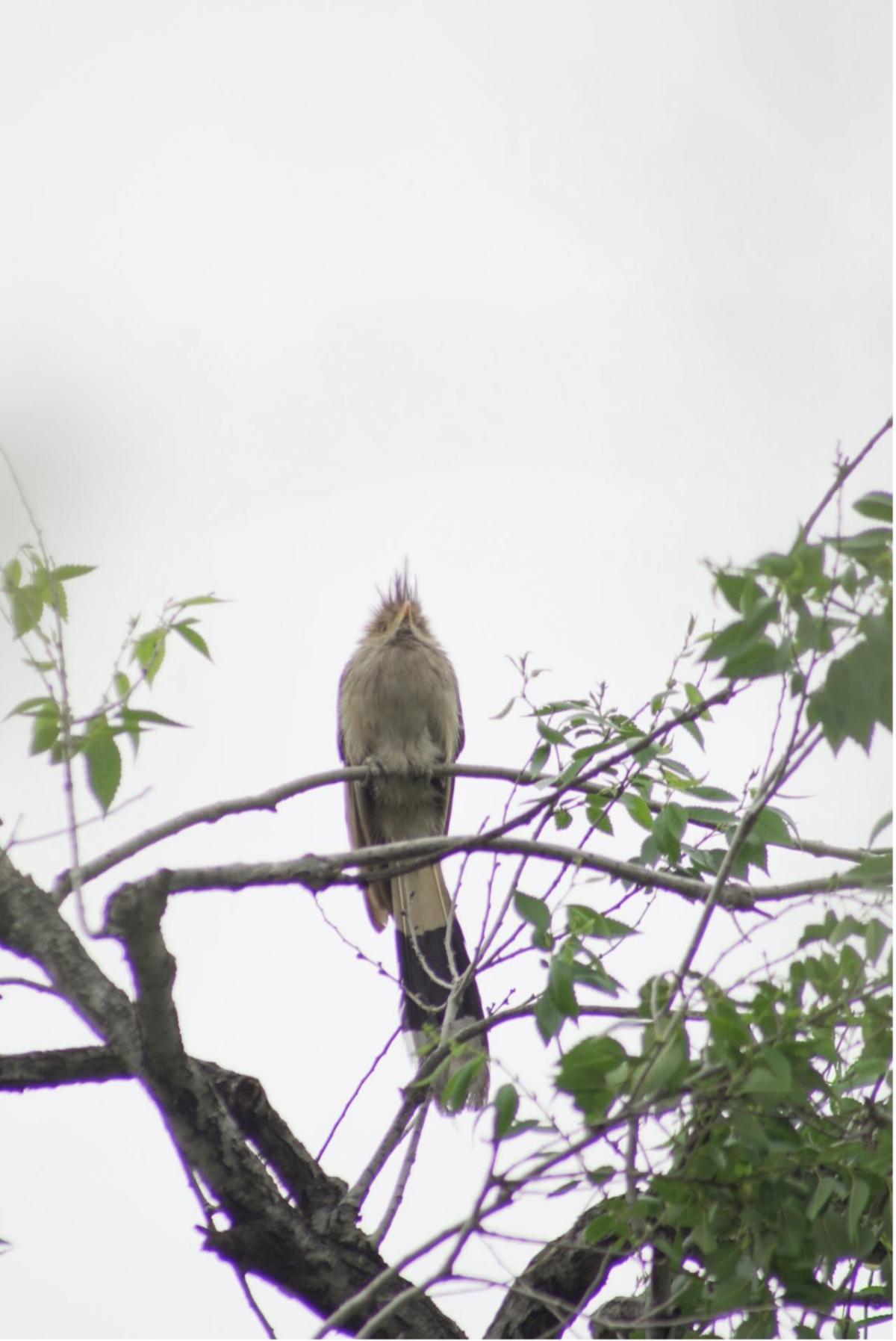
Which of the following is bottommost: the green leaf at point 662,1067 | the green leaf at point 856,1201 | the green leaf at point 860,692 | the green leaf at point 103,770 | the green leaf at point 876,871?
the green leaf at point 856,1201

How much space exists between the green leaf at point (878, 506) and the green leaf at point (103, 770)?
1274 mm

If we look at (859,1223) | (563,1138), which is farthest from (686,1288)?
(563,1138)

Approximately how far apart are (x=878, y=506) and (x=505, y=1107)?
961 mm

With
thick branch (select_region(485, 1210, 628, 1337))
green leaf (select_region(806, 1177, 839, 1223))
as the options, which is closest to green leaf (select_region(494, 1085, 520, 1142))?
green leaf (select_region(806, 1177, 839, 1223))

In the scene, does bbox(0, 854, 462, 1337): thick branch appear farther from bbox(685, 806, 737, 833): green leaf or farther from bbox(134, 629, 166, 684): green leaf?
bbox(685, 806, 737, 833): green leaf

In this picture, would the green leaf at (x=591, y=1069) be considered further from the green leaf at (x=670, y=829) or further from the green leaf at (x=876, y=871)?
the green leaf at (x=670, y=829)

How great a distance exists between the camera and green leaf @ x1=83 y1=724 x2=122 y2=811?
2.44 m

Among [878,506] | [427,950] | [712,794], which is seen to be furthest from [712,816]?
[427,950]

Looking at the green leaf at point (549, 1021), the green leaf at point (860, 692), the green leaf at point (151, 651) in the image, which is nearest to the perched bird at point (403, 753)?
the green leaf at point (151, 651)

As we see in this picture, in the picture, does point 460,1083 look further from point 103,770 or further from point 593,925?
point 103,770

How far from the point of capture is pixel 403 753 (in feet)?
17.8

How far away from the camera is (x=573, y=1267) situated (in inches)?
124

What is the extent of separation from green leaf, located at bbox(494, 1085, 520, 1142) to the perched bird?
9.40 ft

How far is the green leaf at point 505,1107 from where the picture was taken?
2008 millimetres
